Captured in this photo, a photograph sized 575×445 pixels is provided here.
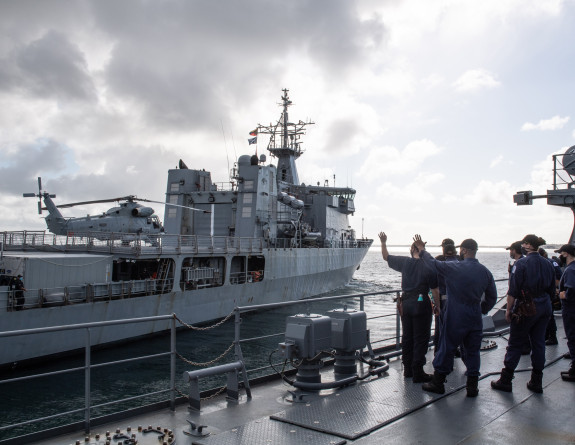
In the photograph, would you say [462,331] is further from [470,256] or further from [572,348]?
[572,348]

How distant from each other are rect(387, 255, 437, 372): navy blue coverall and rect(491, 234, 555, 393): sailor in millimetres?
858

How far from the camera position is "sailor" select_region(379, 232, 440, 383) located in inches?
212

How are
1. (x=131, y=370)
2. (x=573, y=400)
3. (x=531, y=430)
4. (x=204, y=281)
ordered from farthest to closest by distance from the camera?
(x=204, y=281) → (x=131, y=370) → (x=573, y=400) → (x=531, y=430)

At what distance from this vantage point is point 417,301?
17.8 feet

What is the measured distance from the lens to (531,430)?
13.1 feet

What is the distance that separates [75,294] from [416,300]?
41.5 feet

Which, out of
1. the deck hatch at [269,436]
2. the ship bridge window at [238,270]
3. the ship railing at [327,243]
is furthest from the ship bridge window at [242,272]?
the deck hatch at [269,436]

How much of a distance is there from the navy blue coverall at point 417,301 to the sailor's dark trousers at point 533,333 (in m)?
0.90

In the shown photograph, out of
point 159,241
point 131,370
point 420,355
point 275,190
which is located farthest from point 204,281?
point 420,355

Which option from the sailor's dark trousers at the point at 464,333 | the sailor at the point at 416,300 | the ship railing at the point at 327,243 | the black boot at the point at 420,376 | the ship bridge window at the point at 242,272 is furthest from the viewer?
the ship railing at the point at 327,243

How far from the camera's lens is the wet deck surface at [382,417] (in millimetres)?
3879

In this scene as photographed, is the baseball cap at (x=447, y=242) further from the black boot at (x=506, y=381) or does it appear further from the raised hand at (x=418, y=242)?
the black boot at (x=506, y=381)

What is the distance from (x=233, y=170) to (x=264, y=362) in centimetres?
1701

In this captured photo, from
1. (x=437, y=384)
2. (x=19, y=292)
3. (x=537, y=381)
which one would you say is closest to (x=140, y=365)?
(x=19, y=292)
